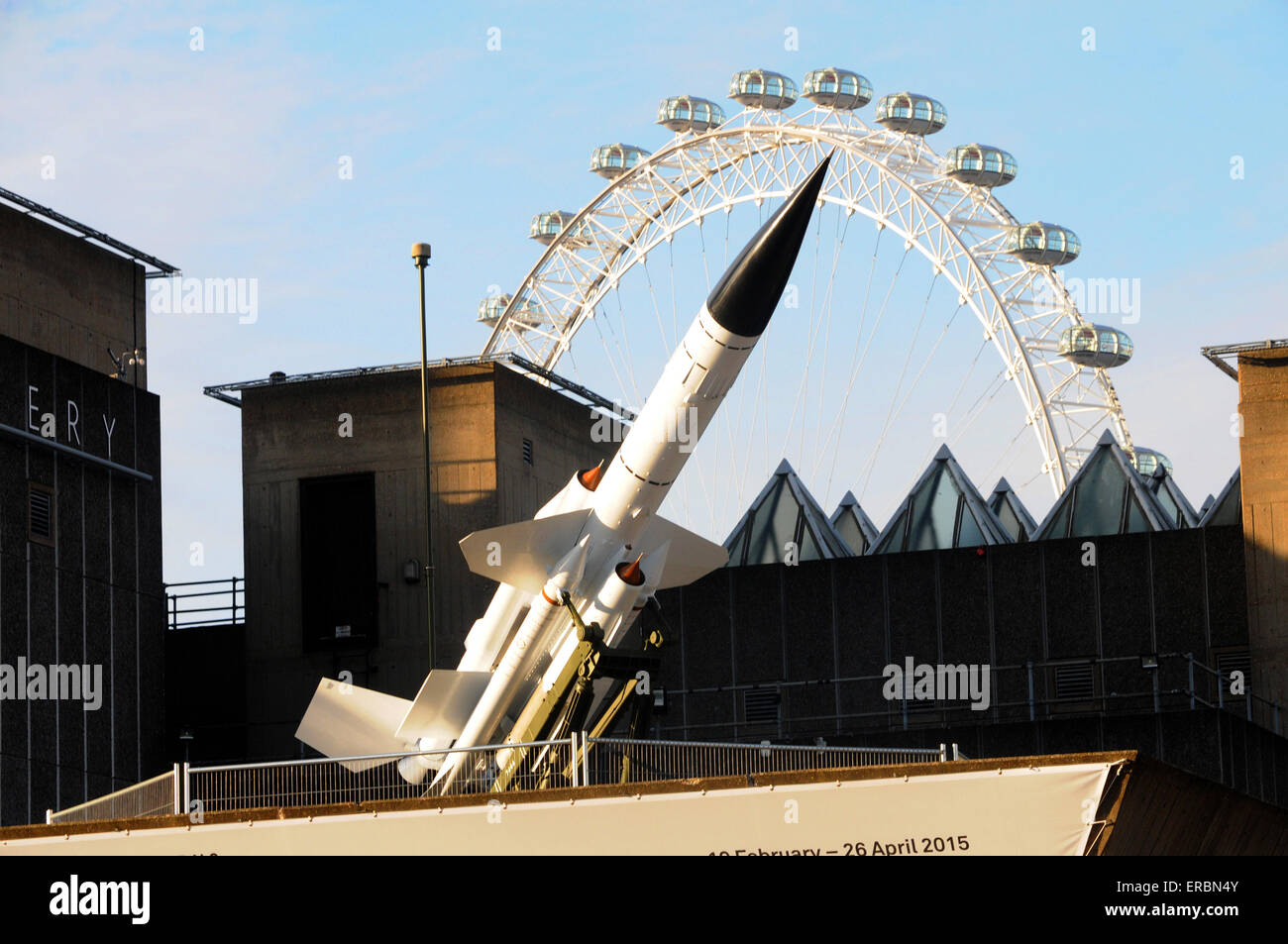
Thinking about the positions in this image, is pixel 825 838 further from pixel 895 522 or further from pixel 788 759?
pixel 895 522

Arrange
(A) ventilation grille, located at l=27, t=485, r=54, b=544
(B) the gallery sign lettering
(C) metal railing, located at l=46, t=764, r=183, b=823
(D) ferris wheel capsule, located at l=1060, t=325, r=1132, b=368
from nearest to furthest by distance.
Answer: (C) metal railing, located at l=46, t=764, r=183, b=823
(A) ventilation grille, located at l=27, t=485, r=54, b=544
(B) the gallery sign lettering
(D) ferris wheel capsule, located at l=1060, t=325, r=1132, b=368

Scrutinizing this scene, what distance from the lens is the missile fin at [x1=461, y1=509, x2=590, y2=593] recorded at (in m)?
33.1

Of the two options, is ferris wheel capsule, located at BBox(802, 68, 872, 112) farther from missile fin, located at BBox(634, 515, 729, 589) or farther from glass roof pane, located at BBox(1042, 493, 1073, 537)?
missile fin, located at BBox(634, 515, 729, 589)

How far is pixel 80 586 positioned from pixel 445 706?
36.1 feet

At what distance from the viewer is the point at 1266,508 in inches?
1693

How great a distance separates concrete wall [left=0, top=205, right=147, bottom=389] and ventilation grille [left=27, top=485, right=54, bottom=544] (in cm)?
427

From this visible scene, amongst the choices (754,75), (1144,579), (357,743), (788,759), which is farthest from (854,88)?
(788,759)

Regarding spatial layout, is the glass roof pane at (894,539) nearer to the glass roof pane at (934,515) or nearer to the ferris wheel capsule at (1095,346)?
the glass roof pane at (934,515)

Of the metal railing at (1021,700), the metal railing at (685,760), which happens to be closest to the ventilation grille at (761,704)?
the metal railing at (1021,700)

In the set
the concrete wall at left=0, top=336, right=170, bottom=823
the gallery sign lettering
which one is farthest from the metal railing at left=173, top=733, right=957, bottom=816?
the gallery sign lettering

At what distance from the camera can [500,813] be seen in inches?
1100

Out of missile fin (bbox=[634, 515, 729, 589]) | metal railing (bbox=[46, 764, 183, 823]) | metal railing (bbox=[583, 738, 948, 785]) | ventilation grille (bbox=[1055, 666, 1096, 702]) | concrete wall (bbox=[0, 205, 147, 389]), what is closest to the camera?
metal railing (bbox=[583, 738, 948, 785])

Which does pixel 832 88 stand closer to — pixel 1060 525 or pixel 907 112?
pixel 907 112
